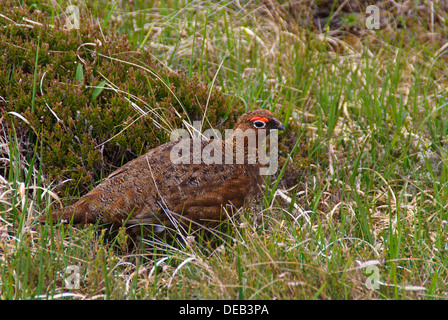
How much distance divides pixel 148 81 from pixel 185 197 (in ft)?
3.99

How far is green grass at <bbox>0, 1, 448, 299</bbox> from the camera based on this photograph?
2604mm

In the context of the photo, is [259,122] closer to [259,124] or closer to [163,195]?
[259,124]

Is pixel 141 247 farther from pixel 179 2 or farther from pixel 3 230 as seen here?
pixel 179 2

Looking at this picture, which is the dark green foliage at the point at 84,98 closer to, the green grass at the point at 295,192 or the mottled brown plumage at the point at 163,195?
the green grass at the point at 295,192

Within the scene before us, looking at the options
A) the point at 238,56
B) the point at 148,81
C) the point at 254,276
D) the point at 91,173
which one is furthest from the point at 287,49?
the point at 254,276

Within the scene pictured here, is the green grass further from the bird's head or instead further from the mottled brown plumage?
the bird's head

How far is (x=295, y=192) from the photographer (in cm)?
409

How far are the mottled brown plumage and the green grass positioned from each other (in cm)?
15

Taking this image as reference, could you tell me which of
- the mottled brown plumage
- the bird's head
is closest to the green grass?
the mottled brown plumage

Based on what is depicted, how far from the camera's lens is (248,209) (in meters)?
3.74

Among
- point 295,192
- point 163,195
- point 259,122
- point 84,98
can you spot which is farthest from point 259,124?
point 84,98

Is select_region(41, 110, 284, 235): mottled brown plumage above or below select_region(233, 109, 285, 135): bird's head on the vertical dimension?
below

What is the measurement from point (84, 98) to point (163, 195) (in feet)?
3.74

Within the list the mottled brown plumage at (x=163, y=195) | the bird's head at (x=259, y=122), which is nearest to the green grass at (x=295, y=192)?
the mottled brown plumage at (x=163, y=195)
